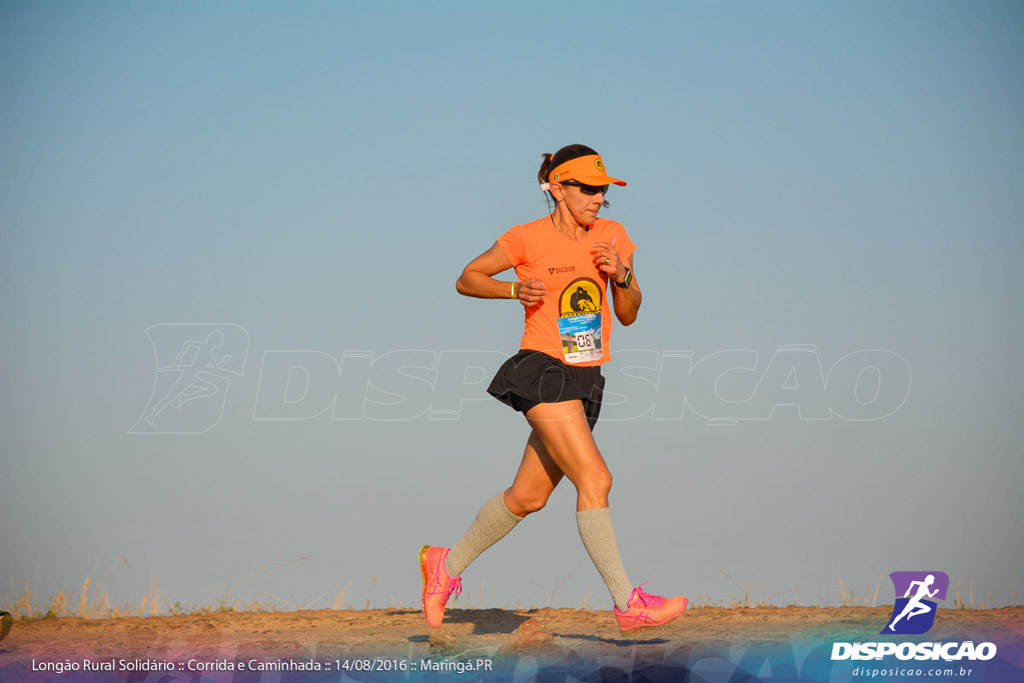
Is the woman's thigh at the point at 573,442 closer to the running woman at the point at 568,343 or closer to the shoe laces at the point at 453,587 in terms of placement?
the running woman at the point at 568,343

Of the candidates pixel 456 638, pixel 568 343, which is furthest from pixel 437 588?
pixel 568 343

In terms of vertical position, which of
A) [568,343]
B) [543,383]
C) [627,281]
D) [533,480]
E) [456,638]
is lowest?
[456,638]

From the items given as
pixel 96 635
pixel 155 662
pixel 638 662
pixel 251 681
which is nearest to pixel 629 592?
pixel 638 662

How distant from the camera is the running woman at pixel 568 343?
17.5ft

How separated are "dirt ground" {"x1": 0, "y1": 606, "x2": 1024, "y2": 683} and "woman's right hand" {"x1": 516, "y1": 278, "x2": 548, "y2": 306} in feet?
5.80

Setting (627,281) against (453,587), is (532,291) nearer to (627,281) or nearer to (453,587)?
(627,281)

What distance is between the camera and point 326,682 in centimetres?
520

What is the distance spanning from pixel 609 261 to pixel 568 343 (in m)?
0.45

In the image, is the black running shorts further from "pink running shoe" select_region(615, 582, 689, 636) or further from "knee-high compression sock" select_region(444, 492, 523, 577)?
"pink running shoe" select_region(615, 582, 689, 636)

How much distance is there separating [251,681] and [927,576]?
11.9 ft

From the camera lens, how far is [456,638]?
6215 millimetres

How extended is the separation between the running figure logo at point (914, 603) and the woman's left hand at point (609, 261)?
237 centimetres

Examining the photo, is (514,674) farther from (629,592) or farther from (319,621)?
(319,621)

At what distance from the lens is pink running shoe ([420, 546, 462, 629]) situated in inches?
236
